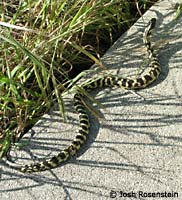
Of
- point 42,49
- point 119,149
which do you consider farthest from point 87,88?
point 119,149

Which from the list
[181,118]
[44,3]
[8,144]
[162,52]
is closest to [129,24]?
[162,52]

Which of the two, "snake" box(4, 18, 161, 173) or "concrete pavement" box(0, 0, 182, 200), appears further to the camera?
"snake" box(4, 18, 161, 173)

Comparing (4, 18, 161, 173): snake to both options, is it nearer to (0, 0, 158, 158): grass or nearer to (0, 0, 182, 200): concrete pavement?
(0, 0, 182, 200): concrete pavement

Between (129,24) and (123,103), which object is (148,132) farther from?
(129,24)

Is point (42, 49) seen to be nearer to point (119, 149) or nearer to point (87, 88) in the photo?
point (87, 88)

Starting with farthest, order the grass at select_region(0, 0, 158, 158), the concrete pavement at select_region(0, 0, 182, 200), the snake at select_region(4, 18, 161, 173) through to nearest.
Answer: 1. the grass at select_region(0, 0, 158, 158)
2. the snake at select_region(4, 18, 161, 173)
3. the concrete pavement at select_region(0, 0, 182, 200)

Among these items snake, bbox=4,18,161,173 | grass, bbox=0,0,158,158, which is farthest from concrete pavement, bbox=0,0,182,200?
→ grass, bbox=0,0,158,158
